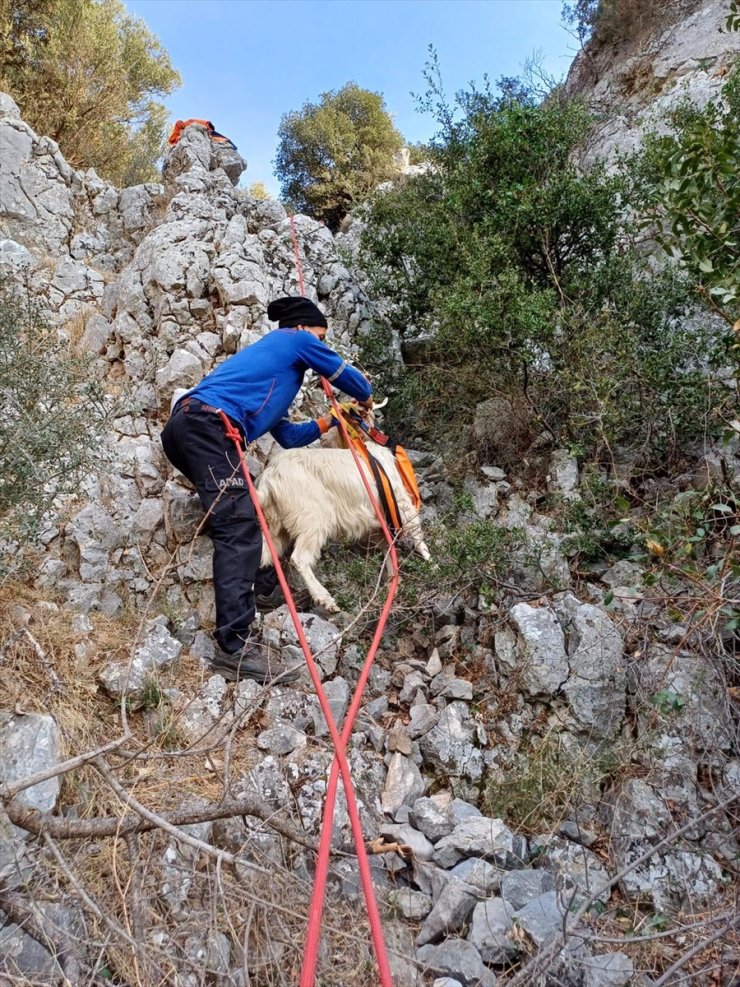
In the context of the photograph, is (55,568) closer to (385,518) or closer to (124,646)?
(124,646)

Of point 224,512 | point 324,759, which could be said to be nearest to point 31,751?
point 324,759

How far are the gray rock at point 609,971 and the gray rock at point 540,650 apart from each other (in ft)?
5.14

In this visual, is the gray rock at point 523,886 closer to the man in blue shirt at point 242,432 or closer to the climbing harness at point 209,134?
the man in blue shirt at point 242,432

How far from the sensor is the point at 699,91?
895 cm

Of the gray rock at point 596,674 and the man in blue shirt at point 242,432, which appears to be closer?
the gray rock at point 596,674

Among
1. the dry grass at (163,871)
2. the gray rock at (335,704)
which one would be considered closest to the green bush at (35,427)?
the dry grass at (163,871)

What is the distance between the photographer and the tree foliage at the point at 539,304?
5328mm

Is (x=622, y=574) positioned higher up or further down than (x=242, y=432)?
further down

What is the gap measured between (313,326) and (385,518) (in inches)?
67.8

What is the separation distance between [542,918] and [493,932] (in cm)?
22

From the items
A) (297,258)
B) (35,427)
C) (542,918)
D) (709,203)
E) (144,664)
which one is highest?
(297,258)

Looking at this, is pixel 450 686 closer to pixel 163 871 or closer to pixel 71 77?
pixel 163 871

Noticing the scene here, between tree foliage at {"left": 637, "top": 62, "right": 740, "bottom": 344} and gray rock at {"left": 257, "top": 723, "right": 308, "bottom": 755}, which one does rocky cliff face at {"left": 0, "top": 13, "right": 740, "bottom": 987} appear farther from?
tree foliage at {"left": 637, "top": 62, "right": 740, "bottom": 344}

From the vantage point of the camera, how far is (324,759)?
380cm
